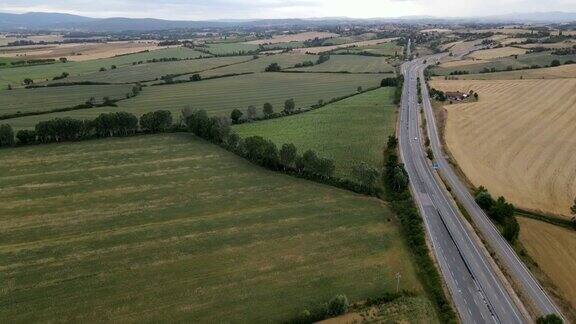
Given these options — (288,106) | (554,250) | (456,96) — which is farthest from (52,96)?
(554,250)

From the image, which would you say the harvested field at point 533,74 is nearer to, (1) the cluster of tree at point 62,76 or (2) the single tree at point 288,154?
(2) the single tree at point 288,154

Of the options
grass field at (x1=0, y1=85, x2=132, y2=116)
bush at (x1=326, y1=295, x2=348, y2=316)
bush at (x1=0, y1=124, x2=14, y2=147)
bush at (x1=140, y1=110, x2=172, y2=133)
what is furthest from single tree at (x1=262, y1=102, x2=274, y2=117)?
bush at (x1=326, y1=295, x2=348, y2=316)

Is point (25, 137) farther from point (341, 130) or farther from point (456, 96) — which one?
point (456, 96)

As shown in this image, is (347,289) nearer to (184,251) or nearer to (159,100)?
(184,251)

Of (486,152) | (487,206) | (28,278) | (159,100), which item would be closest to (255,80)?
(159,100)

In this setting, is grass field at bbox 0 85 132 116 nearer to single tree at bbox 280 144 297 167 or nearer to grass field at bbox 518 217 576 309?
single tree at bbox 280 144 297 167

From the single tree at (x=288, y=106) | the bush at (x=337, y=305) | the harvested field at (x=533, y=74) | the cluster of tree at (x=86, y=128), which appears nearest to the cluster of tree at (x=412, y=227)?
the bush at (x=337, y=305)
